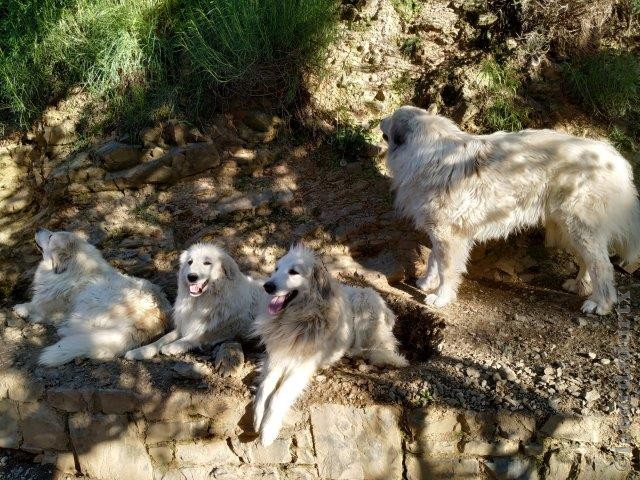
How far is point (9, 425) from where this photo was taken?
14.5 ft

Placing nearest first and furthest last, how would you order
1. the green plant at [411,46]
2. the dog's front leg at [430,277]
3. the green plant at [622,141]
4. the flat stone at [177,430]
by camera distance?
the flat stone at [177,430], the dog's front leg at [430,277], the green plant at [622,141], the green plant at [411,46]

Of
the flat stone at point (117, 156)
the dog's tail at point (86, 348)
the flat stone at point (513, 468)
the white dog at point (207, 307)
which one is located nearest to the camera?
the flat stone at point (513, 468)

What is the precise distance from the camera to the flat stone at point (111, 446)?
421 cm

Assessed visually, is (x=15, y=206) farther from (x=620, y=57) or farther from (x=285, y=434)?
(x=620, y=57)

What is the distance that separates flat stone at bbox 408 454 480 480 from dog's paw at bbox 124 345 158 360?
91.4 inches

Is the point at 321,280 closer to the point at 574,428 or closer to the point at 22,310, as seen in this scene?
the point at 574,428

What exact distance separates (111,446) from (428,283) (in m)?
3.43

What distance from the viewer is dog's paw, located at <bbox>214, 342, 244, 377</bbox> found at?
429 cm

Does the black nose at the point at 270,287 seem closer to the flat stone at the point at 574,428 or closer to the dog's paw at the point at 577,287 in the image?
the flat stone at the point at 574,428

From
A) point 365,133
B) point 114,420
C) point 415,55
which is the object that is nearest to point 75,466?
point 114,420

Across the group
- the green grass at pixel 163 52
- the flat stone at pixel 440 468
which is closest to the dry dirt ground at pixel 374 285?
the flat stone at pixel 440 468

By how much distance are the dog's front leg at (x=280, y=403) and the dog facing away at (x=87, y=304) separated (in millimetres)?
1619

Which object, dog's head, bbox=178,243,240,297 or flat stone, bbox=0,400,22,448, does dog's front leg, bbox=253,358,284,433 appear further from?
flat stone, bbox=0,400,22,448

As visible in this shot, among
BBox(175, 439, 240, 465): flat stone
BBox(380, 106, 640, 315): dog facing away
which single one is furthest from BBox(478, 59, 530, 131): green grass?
BBox(175, 439, 240, 465): flat stone
